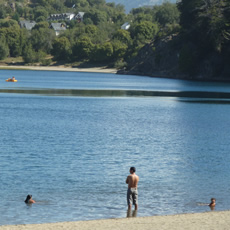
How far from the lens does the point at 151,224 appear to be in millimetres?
22031

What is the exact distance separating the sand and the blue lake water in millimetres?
2101

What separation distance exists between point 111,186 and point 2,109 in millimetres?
44875

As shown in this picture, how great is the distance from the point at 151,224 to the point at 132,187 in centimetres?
318

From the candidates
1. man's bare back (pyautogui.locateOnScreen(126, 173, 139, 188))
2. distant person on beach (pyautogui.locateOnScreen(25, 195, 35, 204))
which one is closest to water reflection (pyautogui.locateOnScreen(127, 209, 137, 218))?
man's bare back (pyautogui.locateOnScreen(126, 173, 139, 188))

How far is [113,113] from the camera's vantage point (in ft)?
239

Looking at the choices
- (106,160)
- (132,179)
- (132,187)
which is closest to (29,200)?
(132,187)

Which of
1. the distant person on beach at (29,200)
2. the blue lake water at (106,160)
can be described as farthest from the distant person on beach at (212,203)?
the distant person on beach at (29,200)

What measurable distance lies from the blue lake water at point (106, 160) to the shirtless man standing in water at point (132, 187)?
782 millimetres

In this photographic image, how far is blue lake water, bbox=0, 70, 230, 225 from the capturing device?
27.2 m

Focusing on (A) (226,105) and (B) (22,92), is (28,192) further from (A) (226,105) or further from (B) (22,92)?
(B) (22,92)

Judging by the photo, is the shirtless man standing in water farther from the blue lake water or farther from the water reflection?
the blue lake water

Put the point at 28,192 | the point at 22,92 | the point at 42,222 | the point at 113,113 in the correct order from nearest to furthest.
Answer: the point at 42,222 < the point at 28,192 < the point at 113,113 < the point at 22,92

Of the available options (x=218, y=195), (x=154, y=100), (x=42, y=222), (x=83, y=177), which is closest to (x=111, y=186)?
(x=83, y=177)

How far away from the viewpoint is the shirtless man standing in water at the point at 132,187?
80.4 ft
